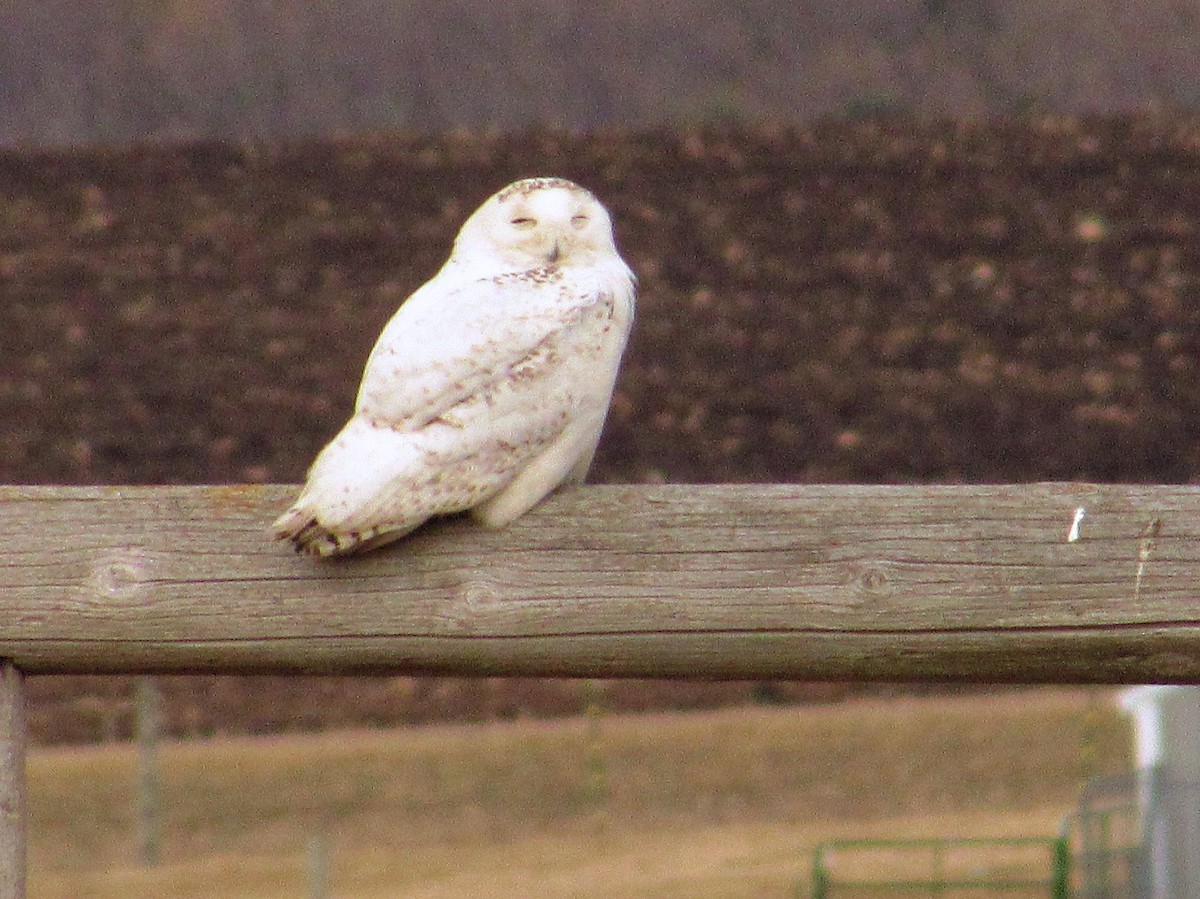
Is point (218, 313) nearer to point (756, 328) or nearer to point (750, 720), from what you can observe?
point (756, 328)

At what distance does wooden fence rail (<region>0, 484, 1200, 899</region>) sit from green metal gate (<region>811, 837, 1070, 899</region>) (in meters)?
4.90

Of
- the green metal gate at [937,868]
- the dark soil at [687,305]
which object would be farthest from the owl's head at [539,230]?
the dark soil at [687,305]

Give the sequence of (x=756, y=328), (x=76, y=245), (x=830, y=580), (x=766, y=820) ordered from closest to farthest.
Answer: (x=830, y=580) → (x=766, y=820) → (x=756, y=328) → (x=76, y=245)

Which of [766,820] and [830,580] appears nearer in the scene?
[830,580]

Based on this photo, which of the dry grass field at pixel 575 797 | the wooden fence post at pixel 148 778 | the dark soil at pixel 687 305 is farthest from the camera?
the dark soil at pixel 687 305

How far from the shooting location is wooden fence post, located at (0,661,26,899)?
194 centimetres

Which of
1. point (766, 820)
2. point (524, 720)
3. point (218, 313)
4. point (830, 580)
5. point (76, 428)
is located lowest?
point (830, 580)

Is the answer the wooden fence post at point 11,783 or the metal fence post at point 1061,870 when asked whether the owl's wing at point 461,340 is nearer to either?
the wooden fence post at point 11,783

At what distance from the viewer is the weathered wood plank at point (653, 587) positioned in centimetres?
184

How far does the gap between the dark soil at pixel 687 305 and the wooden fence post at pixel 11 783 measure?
24.3ft

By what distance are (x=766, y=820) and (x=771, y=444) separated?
360 cm

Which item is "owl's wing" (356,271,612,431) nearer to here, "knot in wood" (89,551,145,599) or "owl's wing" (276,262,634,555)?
"owl's wing" (276,262,634,555)

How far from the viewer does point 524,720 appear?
31.0 ft

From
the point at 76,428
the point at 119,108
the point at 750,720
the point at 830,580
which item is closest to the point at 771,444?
the point at 750,720
